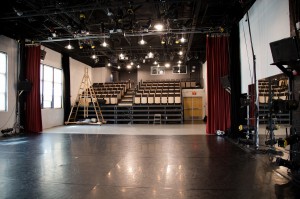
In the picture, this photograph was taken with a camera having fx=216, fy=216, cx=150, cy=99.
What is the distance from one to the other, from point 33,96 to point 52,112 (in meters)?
2.01

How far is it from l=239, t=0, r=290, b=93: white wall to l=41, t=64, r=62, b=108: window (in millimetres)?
8547

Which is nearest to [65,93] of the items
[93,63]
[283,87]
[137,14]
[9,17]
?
[93,63]

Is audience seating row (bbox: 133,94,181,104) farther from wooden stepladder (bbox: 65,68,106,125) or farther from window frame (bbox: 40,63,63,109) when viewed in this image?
window frame (bbox: 40,63,63,109)

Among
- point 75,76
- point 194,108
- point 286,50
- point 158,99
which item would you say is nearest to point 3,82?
point 75,76

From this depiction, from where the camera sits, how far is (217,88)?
25.3 ft

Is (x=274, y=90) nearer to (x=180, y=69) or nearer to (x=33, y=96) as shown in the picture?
→ (x=33, y=96)

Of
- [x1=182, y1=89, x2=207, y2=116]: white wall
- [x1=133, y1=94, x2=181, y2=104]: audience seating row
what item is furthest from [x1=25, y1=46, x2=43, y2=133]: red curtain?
[x1=182, y1=89, x2=207, y2=116]: white wall

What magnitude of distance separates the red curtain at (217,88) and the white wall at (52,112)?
7.22m

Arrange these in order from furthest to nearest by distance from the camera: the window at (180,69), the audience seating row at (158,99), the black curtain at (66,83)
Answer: the window at (180,69), the audience seating row at (158,99), the black curtain at (66,83)

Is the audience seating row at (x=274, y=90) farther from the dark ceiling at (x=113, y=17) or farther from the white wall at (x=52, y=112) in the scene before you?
the white wall at (x=52, y=112)

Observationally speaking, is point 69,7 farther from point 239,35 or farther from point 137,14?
point 239,35

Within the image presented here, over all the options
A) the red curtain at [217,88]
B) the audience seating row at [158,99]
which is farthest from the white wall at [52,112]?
the red curtain at [217,88]

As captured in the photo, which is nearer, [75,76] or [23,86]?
[23,86]

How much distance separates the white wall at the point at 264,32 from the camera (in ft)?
13.7
